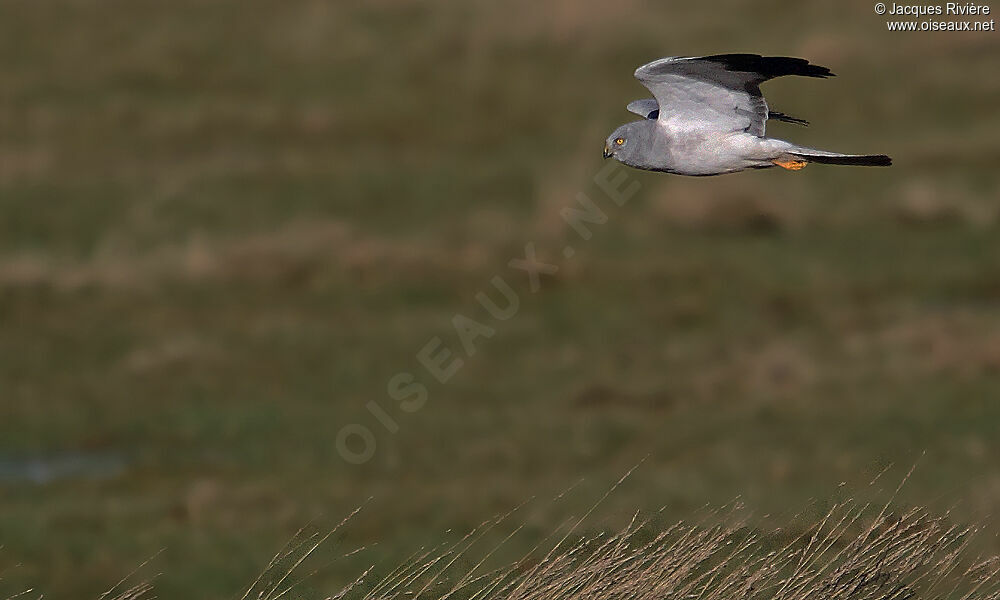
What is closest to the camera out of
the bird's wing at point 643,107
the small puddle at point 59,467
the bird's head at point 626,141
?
the bird's head at point 626,141

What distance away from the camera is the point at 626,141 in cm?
752

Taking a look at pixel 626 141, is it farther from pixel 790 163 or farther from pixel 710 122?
pixel 790 163

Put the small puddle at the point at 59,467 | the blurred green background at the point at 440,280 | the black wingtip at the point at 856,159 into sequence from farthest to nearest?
the small puddle at the point at 59,467, the blurred green background at the point at 440,280, the black wingtip at the point at 856,159

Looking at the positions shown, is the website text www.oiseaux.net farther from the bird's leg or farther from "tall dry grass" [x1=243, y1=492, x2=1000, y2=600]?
the bird's leg

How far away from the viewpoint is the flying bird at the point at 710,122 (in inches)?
283

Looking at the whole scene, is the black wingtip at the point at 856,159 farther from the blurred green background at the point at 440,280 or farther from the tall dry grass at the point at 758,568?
the blurred green background at the point at 440,280

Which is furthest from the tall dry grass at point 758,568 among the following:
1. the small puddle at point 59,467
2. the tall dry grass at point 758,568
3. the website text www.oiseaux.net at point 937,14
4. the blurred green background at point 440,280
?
the website text www.oiseaux.net at point 937,14

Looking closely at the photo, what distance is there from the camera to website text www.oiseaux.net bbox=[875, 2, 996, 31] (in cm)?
2536

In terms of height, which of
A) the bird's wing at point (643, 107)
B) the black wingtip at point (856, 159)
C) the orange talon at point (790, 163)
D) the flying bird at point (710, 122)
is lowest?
the black wingtip at point (856, 159)

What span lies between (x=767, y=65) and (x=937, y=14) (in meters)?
19.8

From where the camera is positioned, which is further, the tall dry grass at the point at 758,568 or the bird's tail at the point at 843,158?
the tall dry grass at the point at 758,568

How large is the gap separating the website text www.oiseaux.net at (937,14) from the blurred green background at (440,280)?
0.65 ft

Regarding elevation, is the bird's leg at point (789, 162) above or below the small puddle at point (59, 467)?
below

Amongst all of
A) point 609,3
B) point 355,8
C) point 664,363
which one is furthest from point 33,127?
point 664,363
